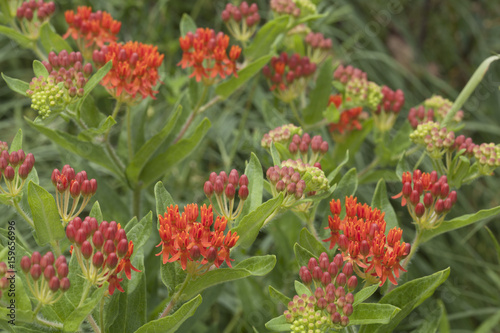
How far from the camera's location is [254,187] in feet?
5.59

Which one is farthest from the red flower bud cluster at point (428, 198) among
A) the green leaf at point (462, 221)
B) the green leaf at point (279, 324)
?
the green leaf at point (279, 324)

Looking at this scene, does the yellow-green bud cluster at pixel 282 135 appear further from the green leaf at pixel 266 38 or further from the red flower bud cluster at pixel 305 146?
the green leaf at pixel 266 38

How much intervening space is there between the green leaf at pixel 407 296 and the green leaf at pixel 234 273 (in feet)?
1.19

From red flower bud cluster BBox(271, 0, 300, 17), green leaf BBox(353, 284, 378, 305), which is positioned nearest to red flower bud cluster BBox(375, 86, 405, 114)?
red flower bud cluster BBox(271, 0, 300, 17)

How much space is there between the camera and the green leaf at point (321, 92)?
2.45 metres

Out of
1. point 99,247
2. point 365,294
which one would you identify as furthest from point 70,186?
point 365,294

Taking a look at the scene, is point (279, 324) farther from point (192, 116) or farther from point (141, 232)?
point (192, 116)

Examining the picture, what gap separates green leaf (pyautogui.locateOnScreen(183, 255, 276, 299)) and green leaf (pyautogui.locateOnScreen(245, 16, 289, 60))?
39.2 inches

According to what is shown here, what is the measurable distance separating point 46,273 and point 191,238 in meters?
0.35

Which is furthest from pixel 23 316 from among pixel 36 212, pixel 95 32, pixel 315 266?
pixel 95 32

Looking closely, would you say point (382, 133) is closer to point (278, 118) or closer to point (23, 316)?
point (278, 118)

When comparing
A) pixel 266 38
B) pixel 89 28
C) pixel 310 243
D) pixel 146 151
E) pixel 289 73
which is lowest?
pixel 310 243

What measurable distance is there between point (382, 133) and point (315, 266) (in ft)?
3.48

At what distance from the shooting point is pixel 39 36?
2223 millimetres
